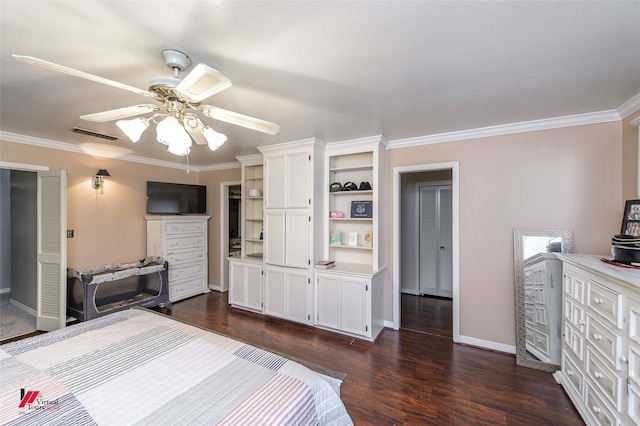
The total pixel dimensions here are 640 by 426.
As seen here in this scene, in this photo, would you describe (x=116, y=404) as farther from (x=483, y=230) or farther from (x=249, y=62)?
(x=483, y=230)

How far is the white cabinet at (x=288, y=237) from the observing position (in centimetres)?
345

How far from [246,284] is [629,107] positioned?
4618 millimetres

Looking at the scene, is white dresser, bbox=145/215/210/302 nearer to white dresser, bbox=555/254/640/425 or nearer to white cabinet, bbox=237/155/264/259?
white cabinet, bbox=237/155/264/259

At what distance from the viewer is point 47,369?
1.35 m

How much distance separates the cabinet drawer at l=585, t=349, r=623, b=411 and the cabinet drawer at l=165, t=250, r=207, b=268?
5.01 metres

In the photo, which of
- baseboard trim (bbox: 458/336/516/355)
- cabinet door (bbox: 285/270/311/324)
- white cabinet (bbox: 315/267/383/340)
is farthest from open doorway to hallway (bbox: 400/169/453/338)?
cabinet door (bbox: 285/270/311/324)

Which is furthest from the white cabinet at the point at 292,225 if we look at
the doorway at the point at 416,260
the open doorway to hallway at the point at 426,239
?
the open doorway to hallway at the point at 426,239

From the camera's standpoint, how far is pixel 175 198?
4.60 meters

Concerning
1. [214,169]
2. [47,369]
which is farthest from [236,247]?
[47,369]

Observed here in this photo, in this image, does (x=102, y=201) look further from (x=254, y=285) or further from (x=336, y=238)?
(x=336, y=238)

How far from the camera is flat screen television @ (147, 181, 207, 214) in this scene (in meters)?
4.34

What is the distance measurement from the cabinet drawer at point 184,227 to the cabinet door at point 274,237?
1.69m

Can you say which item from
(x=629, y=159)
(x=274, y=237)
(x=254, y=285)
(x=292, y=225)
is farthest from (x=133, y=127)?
(x=629, y=159)

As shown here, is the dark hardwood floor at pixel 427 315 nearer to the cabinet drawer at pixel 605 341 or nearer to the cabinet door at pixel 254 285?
the cabinet drawer at pixel 605 341
